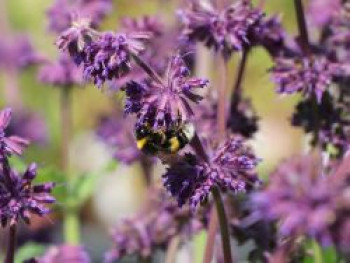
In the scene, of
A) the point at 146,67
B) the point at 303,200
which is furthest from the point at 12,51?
the point at 303,200

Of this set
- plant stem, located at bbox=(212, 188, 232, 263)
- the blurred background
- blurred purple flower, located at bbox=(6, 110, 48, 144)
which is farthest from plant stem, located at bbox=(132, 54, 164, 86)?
the blurred background

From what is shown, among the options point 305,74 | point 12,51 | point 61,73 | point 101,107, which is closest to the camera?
point 305,74

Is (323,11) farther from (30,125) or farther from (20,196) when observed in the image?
(30,125)

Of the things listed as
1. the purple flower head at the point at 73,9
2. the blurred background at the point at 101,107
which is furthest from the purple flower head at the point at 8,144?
the blurred background at the point at 101,107

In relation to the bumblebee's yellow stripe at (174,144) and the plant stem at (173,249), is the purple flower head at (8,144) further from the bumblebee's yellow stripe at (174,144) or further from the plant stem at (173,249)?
the plant stem at (173,249)

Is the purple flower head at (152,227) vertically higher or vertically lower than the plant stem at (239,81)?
lower

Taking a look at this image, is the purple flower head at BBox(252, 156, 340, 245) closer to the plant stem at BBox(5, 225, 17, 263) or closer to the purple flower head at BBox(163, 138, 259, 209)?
the purple flower head at BBox(163, 138, 259, 209)

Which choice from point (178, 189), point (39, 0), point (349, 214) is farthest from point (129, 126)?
point (39, 0)
